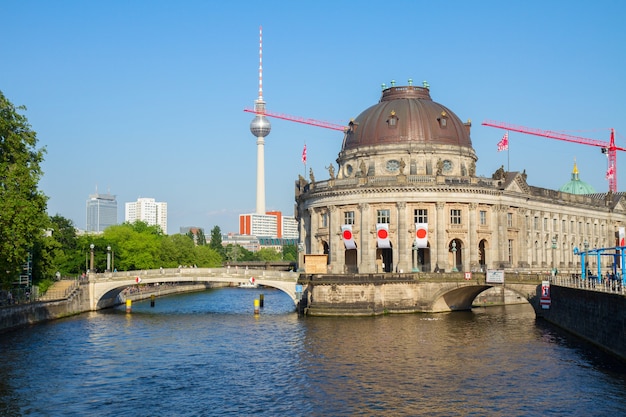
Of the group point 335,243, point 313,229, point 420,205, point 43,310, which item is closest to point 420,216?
point 420,205

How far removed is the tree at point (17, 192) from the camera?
6675cm

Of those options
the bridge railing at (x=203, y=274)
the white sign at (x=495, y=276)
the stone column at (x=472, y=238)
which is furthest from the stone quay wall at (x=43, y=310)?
the stone column at (x=472, y=238)

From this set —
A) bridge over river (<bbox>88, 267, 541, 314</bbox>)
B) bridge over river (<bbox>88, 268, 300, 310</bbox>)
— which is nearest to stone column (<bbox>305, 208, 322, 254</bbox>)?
bridge over river (<bbox>88, 268, 300, 310</bbox>)

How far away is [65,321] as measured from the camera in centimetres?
8512

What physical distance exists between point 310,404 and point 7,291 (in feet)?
153

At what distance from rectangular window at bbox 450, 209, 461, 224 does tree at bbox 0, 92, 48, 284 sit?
53954mm

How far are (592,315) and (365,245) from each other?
156 ft

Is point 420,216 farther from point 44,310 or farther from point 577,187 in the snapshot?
point 577,187

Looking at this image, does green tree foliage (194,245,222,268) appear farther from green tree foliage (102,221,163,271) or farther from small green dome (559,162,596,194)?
small green dome (559,162,596,194)

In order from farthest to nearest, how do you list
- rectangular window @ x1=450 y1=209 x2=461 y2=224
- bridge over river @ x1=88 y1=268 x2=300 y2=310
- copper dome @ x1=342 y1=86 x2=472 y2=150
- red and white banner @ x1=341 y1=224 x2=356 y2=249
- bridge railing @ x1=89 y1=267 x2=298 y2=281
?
copper dome @ x1=342 y1=86 x2=472 y2=150 < rectangular window @ x1=450 y1=209 x2=461 y2=224 < red and white banner @ x1=341 y1=224 x2=356 y2=249 < bridge railing @ x1=89 y1=267 x2=298 y2=281 < bridge over river @ x1=88 y1=268 x2=300 y2=310

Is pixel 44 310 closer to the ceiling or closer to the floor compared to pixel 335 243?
closer to the floor

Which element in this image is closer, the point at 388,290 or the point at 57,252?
the point at 388,290

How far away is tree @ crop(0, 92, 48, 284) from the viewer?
66.8 m

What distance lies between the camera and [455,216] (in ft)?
354
